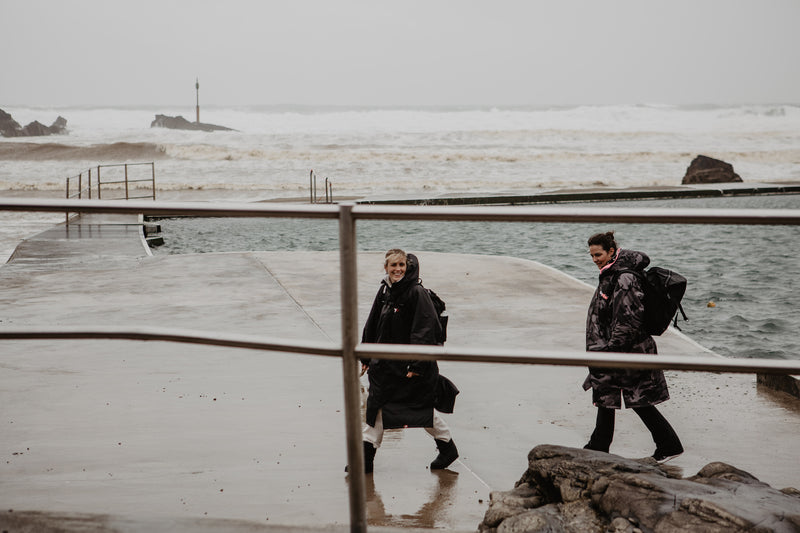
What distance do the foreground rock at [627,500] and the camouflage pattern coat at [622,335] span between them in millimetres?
1327

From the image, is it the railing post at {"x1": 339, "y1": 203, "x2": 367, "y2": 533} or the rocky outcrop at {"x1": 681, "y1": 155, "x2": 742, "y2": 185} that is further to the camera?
the rocky outcrop at {"x1": 681, "y1": 155, "x2": 742, "y2": 185}

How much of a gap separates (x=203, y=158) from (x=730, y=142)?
58.3m

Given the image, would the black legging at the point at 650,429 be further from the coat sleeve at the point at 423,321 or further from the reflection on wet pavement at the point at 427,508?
the coat sleeve at the point at 423,321

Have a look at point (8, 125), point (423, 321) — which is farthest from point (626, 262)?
point (8, 125)

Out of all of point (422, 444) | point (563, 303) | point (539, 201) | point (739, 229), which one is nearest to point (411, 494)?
point (422, 444)

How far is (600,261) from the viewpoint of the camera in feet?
15.6

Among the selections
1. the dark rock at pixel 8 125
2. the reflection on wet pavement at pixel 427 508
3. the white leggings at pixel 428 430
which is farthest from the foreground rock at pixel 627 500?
the dark rock at pixel 8 125

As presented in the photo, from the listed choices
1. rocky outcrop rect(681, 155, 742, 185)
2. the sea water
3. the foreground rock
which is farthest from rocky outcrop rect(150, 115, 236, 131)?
the foreground rock

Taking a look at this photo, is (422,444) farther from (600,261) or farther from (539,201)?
(539,201)

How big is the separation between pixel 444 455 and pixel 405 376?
47 centimetres

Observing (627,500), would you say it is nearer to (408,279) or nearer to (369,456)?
(369,456)

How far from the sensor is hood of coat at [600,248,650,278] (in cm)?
471

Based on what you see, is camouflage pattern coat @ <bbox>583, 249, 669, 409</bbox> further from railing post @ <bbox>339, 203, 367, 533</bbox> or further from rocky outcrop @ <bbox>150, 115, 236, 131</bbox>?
rocky outcrop @ <bbox>150, 115, 236, 131</bbox>

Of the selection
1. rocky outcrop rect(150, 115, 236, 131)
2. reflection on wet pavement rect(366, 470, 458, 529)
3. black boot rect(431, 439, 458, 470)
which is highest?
rocky outcrop rect(150, 115, 236, 131)
